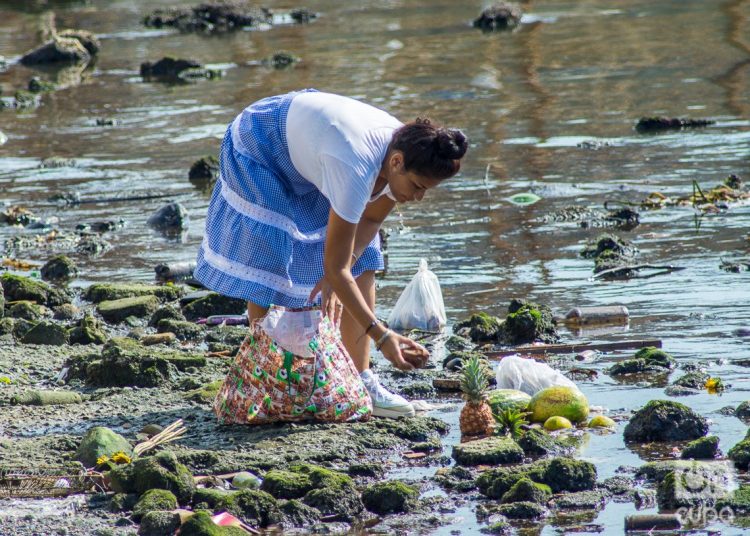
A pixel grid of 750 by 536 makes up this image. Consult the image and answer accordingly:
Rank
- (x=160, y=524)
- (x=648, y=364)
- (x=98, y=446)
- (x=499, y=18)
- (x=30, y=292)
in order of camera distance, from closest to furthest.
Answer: (x=160, y=524) < (x=98, y=446) < (x=648, y=364) < (x=30, y=292) < (x=499, y=18)

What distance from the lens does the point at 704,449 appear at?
4773 mm

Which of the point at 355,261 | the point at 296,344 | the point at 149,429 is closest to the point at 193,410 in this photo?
the point at 149,429

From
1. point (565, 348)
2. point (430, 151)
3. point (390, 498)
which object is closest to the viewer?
point (390, 498)

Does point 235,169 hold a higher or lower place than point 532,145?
higher

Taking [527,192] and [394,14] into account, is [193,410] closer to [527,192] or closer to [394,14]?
[527,192]

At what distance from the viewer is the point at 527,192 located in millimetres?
10750

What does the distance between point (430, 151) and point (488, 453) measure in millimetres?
1231

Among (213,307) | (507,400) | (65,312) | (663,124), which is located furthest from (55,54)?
(507,400)

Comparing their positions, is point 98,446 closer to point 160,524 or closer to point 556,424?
point 160,524

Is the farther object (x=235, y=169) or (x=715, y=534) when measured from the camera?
(x=235, y=169)

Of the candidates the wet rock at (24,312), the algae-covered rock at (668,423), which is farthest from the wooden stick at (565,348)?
the wet rock at (24,312)

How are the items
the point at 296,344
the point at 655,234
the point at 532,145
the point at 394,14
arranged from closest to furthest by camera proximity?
the point at 296,344 → the point at 655,234 → the point at 532,145 → the point at 394,14

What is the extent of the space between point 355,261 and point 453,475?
3.57 ft

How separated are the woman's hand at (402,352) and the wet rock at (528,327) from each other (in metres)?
2.07
